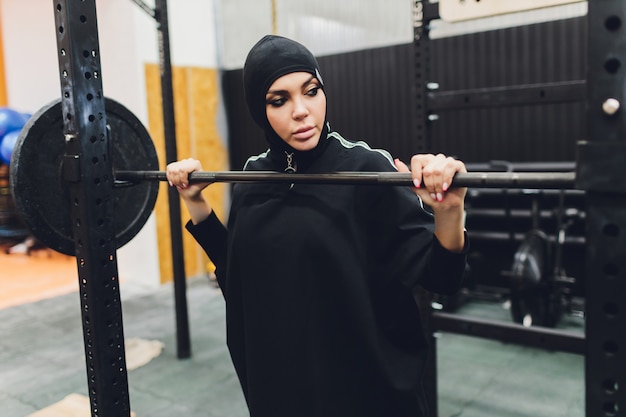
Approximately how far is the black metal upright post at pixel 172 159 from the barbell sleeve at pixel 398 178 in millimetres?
1784

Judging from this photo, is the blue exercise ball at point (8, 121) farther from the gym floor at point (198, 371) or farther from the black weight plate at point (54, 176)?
the black weight plate at point (54, 176)

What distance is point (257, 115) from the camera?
1180 mm

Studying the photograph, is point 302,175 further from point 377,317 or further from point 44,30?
point 44,30

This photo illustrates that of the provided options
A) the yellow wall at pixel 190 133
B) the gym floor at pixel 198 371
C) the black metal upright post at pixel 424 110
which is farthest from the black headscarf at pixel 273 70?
the yellow wall at pixel 190 133

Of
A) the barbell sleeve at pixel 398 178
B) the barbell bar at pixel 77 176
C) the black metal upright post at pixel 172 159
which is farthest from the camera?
the black metal upright post at pixel 172 159

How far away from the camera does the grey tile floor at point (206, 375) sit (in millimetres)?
2518

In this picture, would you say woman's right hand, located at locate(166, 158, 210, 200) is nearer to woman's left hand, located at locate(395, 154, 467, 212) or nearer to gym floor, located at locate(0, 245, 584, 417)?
woman's left hand, located at locate(395, 154, 467, 212)

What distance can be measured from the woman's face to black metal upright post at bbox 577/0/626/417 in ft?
1.79

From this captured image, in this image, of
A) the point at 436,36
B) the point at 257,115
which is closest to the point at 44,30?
the point at 436,36

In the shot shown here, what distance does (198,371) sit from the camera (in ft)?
9.84

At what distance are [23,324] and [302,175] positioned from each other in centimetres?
363

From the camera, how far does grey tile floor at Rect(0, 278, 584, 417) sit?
99.1 inches

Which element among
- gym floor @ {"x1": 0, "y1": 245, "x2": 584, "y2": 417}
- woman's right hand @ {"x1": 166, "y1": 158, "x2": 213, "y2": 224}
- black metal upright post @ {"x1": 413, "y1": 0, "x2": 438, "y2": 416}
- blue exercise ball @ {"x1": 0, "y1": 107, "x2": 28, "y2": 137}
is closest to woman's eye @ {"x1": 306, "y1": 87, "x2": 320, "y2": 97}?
woman's right hand @ {"x1": 166, "y1": 158, "x2": 213, "y2": 224}

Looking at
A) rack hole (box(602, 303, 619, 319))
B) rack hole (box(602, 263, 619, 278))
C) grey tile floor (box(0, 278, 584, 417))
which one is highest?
rack hole (box(602, 263, 619, 278))
